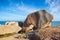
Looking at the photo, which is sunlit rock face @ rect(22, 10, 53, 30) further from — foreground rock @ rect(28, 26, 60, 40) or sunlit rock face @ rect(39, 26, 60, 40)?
sunlit rock face @ rect(39, 26, 60, 40)

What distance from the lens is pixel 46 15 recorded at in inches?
655

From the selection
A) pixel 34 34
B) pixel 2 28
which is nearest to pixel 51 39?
pixel 34 34

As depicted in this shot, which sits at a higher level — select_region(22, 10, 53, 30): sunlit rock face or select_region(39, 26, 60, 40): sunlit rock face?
select_region(22, 10, 53, 30): sunlit rock face

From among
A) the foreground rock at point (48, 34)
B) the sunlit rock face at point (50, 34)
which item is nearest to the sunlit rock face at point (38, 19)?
the foreground rock at point (48, 34)

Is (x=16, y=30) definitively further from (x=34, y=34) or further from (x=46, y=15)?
(x=34, y=34)

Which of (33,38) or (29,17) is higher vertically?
(29,17)

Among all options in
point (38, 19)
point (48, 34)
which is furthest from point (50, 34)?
point (38, 19)

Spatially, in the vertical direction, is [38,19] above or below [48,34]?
above

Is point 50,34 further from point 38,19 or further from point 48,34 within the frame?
point 38,19

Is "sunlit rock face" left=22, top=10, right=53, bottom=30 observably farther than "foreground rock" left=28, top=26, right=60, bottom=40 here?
Yes

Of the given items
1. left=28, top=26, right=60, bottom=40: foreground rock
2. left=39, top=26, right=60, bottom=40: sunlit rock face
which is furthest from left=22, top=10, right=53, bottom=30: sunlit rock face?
left=39, top=26, right=60, bottom=40: sunlit rock face

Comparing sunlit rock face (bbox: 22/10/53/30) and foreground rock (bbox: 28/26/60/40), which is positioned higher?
sunlit rock face (bbox: 22/10/53/30)

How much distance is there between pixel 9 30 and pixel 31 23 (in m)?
4.38

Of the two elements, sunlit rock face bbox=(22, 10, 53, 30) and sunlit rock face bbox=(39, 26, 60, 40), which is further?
sunlit rock face bbox=(22, 10, 53, 30)
